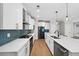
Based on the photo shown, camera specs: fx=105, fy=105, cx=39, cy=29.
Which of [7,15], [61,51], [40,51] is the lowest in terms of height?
[40,51]

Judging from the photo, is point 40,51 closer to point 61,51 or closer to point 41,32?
point 61,51

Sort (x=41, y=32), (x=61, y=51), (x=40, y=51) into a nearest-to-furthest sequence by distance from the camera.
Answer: (x=61, y=51) → (x=40, y=51) → (x=41, y=32)

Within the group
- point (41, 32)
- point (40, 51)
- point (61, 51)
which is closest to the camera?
point (61, 51)

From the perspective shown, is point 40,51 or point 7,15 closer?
point 7,15

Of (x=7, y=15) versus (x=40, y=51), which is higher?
(x=7, y=15)

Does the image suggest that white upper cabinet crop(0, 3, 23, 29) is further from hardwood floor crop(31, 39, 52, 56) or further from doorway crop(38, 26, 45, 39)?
doorway crop(38, 26, 45, 39)

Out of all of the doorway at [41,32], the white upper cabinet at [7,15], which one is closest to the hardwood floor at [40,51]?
the white upper cabinet at [7,15]

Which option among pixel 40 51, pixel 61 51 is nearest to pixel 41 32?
pixel 40 51

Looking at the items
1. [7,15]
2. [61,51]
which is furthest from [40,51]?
[7,15]

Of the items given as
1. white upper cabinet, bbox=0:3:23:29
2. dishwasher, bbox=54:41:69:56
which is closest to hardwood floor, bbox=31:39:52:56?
dishwasher, bbox=54:41:69:56

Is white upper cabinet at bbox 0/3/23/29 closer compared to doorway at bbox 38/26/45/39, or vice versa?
white upper cabinet at bbox 0/3/23/29

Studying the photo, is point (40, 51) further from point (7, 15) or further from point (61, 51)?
point (7, 15)

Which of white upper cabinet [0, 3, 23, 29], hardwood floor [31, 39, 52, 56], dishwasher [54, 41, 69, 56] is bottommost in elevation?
hardwood floor [31, 39, 52, 56]

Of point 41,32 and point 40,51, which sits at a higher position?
point 41,32
